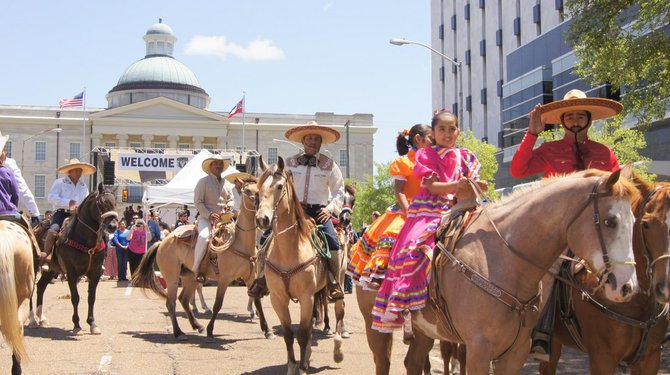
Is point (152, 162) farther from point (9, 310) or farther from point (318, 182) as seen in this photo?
point (9, 310)

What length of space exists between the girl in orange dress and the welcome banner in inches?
1052

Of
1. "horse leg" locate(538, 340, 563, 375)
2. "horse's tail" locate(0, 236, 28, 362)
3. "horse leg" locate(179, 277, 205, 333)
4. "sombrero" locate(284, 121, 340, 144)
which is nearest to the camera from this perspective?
"horse leg" locate(538, 340, 563, 375)

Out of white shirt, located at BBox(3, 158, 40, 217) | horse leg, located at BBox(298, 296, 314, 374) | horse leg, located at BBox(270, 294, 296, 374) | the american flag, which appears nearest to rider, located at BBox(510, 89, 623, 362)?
horse leg, located at BBox(298, 296, 314, 374)

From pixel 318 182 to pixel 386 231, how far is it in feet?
9.04

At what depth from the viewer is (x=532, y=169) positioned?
6.70 metres

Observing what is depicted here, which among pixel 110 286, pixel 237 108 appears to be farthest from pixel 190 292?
pixel 237 108

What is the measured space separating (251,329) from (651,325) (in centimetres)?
829

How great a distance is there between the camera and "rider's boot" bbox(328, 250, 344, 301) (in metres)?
9.41

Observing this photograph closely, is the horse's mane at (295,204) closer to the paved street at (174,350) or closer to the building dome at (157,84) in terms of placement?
the paved street at (174,350)

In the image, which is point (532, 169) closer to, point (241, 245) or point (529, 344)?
point (529, 344)

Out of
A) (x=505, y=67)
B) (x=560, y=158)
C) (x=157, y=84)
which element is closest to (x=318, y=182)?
(x=560, y=158)

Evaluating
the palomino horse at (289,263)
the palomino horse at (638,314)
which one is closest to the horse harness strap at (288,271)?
the palomino horse at (289,263)

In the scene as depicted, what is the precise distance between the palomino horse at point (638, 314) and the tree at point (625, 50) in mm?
8274

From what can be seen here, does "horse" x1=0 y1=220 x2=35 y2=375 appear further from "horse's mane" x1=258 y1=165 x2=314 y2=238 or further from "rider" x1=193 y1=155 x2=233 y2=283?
"rider" x1=193 y1=155 x2=233 y2=283
